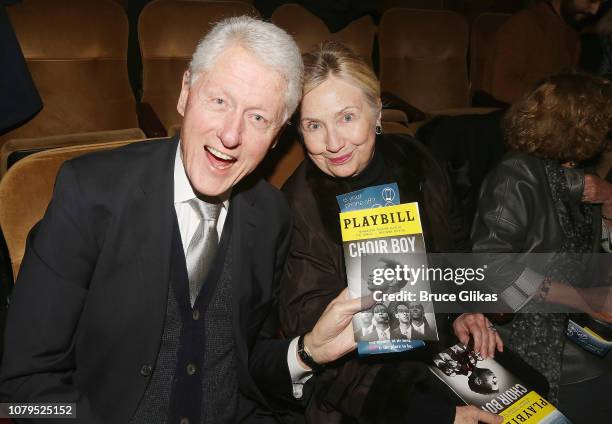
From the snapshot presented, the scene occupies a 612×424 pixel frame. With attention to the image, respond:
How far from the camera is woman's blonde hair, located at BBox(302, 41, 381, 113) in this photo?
1.64 metres

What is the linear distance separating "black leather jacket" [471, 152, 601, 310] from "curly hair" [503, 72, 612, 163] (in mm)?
87

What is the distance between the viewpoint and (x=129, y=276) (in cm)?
132

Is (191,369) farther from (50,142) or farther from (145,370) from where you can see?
(50,142)

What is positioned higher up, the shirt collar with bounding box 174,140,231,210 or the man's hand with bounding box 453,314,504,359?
the shirt collar with bounding box 174,140,231,210

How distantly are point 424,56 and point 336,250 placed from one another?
3.06m

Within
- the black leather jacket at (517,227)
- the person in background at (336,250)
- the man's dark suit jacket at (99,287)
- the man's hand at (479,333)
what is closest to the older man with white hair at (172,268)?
the man's dark suit jacket at (99,287)

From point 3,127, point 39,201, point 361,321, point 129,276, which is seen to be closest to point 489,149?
point 361,321

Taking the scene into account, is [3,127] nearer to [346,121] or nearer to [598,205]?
[346,121]

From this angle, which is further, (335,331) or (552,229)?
(552,229)

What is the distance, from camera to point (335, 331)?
4.78 feet

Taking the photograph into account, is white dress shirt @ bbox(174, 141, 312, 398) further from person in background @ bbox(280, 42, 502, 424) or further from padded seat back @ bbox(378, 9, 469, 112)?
padded seat back @ bbox(378, 9, 469, 112)

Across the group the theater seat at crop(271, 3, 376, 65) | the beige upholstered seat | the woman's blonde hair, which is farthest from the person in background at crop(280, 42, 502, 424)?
the beige upholstered seat

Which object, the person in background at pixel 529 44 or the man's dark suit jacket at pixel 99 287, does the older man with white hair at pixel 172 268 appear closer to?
the man's dark suit jacket at pixel 99 287

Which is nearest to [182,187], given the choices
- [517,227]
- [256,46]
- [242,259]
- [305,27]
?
[242,259]
